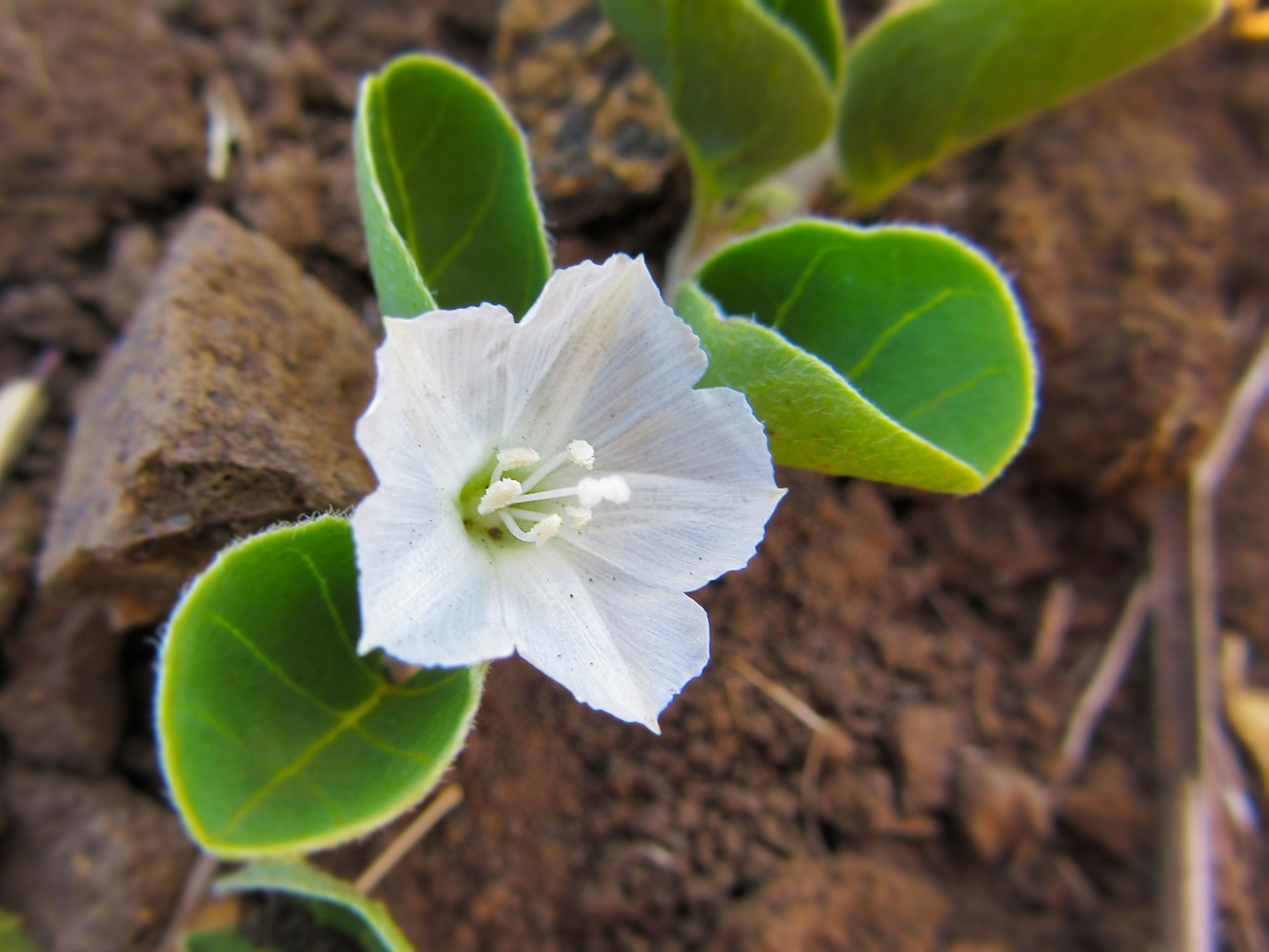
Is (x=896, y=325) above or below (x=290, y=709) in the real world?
above

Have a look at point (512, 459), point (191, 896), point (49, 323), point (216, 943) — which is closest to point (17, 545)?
point (49, 323)

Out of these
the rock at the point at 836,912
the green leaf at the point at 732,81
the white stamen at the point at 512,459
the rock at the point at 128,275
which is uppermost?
the green leaf at the point at 732,81

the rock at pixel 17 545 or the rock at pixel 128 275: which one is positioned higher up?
the rock at pixel 128 275

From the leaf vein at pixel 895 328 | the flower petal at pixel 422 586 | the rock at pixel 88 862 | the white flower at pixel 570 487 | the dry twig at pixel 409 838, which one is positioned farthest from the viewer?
the dry twig at pixel 409 838

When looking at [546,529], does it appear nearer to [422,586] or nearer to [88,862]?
[422,586]

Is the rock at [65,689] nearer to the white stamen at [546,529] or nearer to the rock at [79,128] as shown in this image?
the rock at [79,128]

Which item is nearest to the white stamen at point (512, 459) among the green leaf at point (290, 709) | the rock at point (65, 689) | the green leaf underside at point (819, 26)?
the green leaf at point (290, 709)

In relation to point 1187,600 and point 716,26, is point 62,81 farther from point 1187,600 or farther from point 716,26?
point 1187,600

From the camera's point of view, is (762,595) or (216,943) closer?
(216,943)
